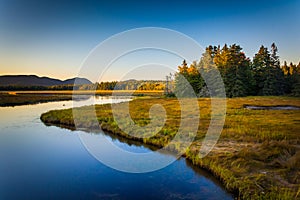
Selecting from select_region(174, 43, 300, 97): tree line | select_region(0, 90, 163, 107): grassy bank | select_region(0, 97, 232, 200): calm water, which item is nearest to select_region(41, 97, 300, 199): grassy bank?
select_region(0, 97, 232, 200): calm water

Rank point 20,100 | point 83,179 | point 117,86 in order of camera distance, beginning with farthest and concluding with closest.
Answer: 1. point 117,86
2. point 20,100
3. point 83,179

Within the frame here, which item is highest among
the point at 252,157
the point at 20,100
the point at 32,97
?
the point at 32,97

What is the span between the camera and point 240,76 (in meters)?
57.0

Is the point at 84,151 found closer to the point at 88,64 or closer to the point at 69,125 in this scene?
the point at 88,64

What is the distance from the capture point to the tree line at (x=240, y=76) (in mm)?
56812

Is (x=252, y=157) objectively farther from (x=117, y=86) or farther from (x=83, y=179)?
(x=117, y=86)

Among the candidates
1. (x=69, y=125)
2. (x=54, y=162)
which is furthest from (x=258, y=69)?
(x=54, y=162)

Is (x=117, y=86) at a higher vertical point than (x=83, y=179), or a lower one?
higher

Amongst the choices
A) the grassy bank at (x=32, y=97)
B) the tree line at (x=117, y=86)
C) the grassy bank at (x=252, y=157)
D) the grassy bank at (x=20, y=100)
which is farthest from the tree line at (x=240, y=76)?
the grassy bank at (x=20, y=100)

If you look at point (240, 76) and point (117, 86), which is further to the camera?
point (117, 86)

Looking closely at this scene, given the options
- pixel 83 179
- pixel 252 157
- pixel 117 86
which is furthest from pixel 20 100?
pixel 117 86

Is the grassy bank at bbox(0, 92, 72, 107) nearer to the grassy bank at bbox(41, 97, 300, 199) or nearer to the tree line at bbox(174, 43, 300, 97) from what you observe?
the tree line at bbox(174, 43, 300, 97)

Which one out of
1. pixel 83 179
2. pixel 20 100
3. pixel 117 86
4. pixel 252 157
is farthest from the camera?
pixel 117 86

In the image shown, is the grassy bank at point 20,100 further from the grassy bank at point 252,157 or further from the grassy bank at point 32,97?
the grassy bank at point 252,157
